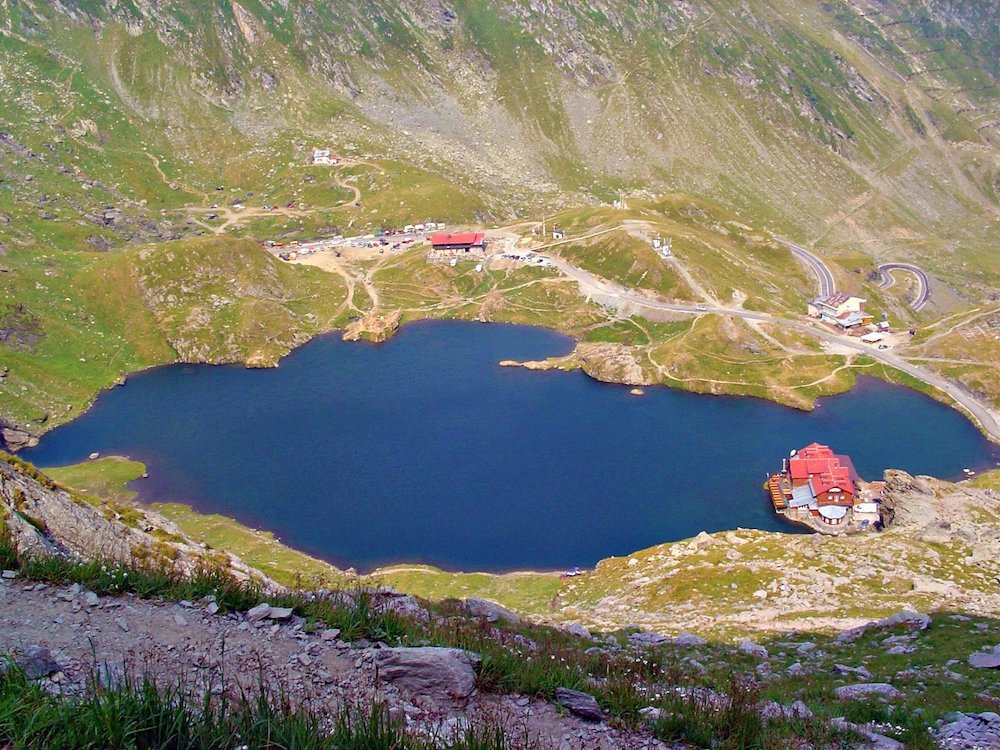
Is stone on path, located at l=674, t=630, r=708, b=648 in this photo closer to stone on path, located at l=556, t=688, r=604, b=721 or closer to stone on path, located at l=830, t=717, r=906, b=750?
stone on path, located at l=830, t=717, r=906, b=750

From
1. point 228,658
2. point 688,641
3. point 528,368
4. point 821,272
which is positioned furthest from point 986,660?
point 821,272

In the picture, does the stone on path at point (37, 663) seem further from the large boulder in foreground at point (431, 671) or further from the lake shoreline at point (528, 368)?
the lake shoreline at point (528, 368)

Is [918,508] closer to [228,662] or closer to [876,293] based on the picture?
[228,662]

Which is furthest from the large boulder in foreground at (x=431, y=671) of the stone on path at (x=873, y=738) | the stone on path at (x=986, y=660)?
the stone on path at (x=986, y=660)

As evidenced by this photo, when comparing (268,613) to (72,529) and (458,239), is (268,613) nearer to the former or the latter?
(72,529)

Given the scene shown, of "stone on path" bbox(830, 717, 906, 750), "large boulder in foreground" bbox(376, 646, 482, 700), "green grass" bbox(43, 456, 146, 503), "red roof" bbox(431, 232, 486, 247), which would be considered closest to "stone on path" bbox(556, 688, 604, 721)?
"large boulder in foreground" bbox(376, 646, 482, 700)

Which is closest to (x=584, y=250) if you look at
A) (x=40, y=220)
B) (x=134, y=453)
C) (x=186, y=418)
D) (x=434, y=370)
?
(x=434, y=370)
